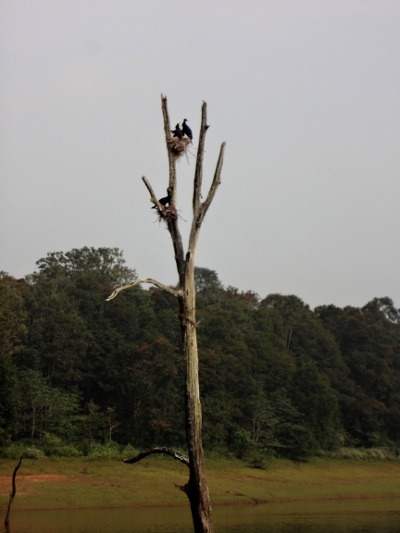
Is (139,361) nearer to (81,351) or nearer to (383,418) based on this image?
(81,351)

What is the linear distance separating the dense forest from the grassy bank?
248 centimetres

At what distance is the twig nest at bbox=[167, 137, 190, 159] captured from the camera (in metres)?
10.3

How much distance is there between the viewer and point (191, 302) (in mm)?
10125

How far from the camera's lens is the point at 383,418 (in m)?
58.6

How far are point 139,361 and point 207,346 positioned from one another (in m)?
5.12

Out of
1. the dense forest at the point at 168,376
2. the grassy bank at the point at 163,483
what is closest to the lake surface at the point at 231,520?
the grassy bank at the point at 163,483

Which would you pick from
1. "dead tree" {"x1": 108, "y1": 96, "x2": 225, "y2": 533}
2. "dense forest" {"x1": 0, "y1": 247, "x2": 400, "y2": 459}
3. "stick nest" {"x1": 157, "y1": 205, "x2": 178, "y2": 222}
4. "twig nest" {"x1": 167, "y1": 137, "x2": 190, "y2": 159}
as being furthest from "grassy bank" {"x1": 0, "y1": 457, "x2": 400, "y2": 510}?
"twig nest" {"x1": 167, "y1": 137, "x2": 190, "y2": 159}

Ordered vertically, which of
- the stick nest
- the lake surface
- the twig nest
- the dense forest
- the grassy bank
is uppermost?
the dense forest

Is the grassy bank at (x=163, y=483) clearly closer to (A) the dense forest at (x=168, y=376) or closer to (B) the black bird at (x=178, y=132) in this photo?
(A) the dense forest at (x=168, y=376)

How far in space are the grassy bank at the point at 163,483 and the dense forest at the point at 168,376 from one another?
2483mm

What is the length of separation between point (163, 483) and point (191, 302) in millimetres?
27844

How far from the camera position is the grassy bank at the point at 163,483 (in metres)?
32.8

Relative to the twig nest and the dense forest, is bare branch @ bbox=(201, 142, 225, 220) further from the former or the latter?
the dense forest


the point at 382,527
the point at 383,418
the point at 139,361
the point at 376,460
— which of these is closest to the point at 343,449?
the point at 376,460
